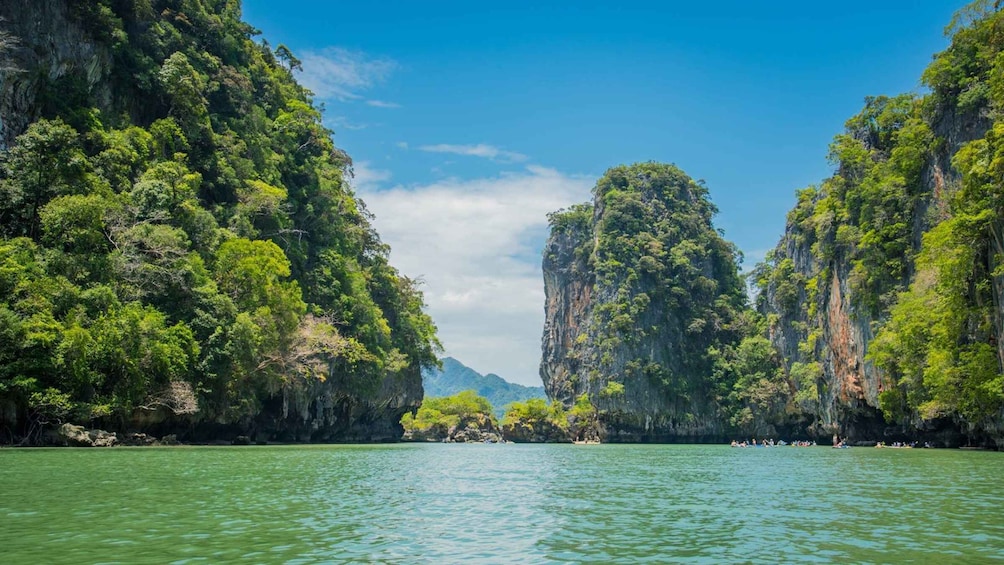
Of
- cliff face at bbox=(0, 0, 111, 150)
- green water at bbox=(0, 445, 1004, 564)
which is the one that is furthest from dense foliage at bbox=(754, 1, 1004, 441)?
cliff face at bbox=(0, 0, 111, 150)

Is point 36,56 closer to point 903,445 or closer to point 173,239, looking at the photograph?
point 173,239

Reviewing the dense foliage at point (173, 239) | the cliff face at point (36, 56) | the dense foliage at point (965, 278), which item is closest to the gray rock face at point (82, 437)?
the dense foliage at point (173, 239)

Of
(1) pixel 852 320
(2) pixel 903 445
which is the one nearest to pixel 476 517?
(1) pixel 852 320

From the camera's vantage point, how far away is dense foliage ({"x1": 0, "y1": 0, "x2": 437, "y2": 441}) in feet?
83.1

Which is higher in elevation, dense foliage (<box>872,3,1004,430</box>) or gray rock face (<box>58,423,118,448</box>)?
dense foliage (<box>872,3,1004,430</box>)

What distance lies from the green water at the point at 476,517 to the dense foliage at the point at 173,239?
8680 millimetres

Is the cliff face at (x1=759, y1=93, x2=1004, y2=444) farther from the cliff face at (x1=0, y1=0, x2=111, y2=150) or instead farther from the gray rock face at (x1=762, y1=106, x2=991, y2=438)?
the cliff face at (x1=0, y1=0, x2=111, y2=150)

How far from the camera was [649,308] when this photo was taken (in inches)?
3275

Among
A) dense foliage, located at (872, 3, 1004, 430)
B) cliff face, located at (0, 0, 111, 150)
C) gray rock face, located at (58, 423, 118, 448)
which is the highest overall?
cliff face, located at (0, 0, 111, 150)

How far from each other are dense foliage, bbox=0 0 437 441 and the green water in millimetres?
8680

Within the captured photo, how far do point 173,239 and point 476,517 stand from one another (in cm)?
2382

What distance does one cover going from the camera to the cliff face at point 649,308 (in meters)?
79.2

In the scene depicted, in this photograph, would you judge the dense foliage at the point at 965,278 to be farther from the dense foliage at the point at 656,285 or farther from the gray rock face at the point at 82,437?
the dense foliage at the point at 656,285

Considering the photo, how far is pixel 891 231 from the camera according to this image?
3919 centimetres
